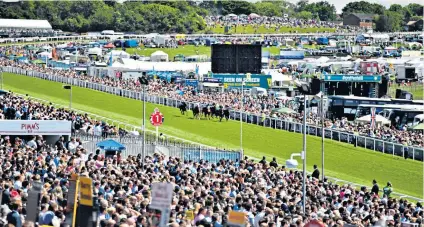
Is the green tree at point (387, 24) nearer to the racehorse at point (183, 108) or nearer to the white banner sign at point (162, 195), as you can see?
the racehorse at point (183, 108)

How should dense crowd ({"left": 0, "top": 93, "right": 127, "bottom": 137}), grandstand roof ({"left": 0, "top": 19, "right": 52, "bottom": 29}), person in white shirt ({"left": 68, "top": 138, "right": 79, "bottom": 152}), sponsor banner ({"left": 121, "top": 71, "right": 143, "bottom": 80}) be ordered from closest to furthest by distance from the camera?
person in white shirt ({"left": 68, "top": 138, "right": 79, "bottom": 152}) → dense crowd ({"left": 0, "top": 93, "right": 127, "bottom": 137}) → sponsor banner ({"left": 121, "top": 71, "right": 143, "bottom": 80}) → grandstand roof ({"left": 0, "top": 19, "right": 52, "bottom": 29})

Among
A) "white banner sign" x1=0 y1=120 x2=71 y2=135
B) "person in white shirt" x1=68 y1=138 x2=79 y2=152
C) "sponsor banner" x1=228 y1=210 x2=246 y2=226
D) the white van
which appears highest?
"sponsor banner" x1=228 y1=210 x2=246 y2=226

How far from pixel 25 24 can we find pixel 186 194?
131 meters

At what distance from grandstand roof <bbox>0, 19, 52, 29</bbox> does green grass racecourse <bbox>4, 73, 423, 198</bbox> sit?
9026 cm

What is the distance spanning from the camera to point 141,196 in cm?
1669

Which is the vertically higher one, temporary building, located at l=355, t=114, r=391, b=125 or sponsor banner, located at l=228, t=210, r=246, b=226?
sponsor banner, located at l=228, t=210, r=246, b=226

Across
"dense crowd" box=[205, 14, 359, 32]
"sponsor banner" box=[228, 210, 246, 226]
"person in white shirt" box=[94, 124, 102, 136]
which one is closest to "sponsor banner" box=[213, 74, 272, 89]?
"person in white shirt" box=[94, 124, 102, 136]

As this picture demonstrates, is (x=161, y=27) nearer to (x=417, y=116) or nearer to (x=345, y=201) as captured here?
(x=417, y=116)

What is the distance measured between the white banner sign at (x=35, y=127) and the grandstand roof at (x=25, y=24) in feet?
376

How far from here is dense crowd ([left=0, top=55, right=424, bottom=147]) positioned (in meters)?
38.3

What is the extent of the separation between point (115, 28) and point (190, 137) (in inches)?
4826

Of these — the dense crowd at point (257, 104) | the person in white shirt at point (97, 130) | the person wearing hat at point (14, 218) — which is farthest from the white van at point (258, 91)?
the person wearing hat at point (14, 218)

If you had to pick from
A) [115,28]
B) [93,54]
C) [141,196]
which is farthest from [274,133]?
[115,28]

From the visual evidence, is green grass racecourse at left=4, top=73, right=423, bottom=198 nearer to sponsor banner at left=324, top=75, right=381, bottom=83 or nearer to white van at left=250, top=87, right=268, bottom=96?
white van at left=250, top=87, right=268, bottom=96
